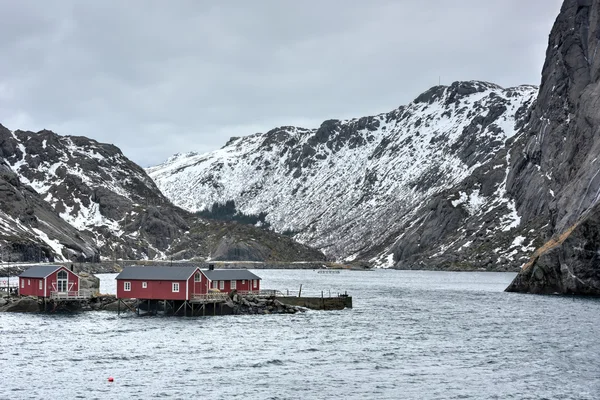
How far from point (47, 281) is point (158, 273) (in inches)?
788

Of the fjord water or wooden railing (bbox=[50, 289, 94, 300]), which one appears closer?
the fjord water

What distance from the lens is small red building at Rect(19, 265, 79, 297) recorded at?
111 m

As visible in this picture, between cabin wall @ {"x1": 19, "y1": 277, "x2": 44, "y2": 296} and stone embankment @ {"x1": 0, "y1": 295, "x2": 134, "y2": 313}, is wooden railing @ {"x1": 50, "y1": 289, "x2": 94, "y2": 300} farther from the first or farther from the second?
cabin wall @ {"x1": 19, "y1": 277, "x2": 44, "y2": 296}

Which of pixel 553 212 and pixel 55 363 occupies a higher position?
pixel 553 212

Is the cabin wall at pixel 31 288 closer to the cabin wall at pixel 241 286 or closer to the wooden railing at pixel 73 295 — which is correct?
the wooden railing at pixel 73 295

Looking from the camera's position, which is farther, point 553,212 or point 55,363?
point 553,212

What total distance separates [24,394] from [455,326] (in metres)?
59.6

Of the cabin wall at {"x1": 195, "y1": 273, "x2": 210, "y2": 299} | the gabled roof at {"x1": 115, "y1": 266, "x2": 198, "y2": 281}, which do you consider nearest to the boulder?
the gabled roof at {"x1": 115, "y1": 266, "x2": 198, "y2": 281}

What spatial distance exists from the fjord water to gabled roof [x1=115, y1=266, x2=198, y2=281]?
19.4ft

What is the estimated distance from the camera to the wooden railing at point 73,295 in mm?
111812

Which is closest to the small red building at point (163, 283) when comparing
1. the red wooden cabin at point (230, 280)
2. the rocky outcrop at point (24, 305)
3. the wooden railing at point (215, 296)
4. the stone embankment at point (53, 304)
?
the wooden railing at point (215, 296)

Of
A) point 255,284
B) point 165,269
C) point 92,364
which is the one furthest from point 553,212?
point 92,364

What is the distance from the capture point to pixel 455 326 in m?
95.4

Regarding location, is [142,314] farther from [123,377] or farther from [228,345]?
[123,377]
